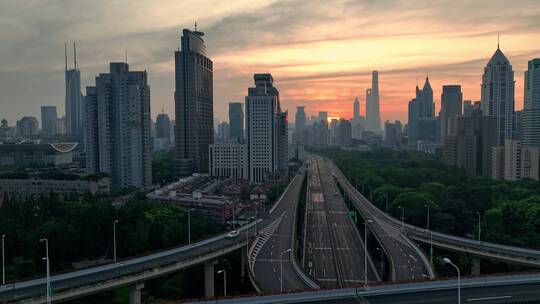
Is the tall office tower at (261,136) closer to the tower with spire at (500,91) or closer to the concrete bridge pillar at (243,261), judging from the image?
the concrete bridge pillar at (243,261)

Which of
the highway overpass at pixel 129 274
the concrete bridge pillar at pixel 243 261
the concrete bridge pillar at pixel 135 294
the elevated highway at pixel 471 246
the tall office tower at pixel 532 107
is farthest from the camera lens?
the tall office tower at pixel 532 107

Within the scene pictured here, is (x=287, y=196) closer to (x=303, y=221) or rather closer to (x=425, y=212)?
(x=303, y=221)

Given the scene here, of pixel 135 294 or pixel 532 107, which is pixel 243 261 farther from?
pixel 532 107

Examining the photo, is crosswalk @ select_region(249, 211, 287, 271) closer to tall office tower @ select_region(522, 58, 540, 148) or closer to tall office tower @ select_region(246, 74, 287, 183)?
tall office tower @ select_region(246, 74, 287, 183)

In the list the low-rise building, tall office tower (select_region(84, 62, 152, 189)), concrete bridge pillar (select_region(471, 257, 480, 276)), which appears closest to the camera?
concrete bridge pillar (select_region(471, 257, 480, 276))

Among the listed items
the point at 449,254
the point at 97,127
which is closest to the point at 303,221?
the point at 449,254

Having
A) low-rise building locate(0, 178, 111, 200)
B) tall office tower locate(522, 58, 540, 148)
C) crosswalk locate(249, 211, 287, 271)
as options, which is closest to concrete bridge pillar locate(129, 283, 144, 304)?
crosswalk locate(249, 211, 287, 271)

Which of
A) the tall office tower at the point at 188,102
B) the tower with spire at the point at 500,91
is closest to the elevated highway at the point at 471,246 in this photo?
the tall office tower at the point at 188,102
